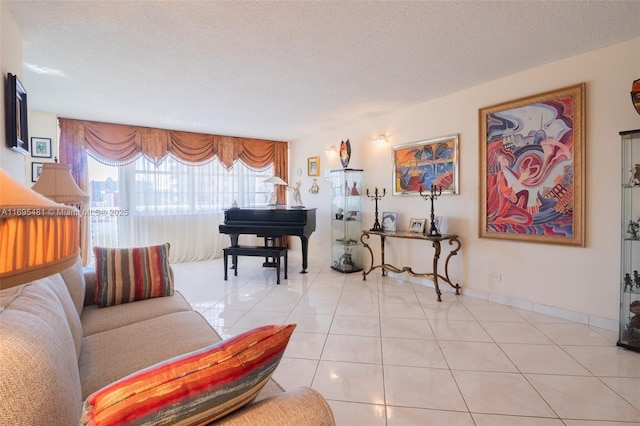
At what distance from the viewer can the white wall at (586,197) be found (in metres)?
2.69

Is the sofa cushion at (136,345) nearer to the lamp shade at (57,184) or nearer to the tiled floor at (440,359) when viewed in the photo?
the tiled floor at (440,359)

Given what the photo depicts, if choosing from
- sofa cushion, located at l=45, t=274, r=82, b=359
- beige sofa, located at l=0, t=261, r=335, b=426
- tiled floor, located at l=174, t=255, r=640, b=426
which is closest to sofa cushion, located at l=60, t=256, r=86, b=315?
beige sofa, located at l=0, t=261, r=335, b=426

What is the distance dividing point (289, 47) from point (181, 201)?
4.19 metres

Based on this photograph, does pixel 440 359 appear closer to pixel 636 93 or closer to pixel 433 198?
pixel 433 198

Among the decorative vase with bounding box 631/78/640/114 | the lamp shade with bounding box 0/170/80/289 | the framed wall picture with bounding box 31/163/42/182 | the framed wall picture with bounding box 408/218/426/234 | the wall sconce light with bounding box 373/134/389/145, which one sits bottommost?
the framed wall picture with bounding box 408/218/426/234

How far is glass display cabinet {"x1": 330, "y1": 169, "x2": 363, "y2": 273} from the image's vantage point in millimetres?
4965

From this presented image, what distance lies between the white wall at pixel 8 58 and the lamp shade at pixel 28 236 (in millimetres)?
2078

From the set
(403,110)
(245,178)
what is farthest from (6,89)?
(245,178)

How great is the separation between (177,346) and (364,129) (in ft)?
14.1

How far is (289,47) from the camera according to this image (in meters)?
2.59

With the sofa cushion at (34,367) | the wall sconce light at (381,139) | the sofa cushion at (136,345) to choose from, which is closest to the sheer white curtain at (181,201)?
the wall sconce light at (381,139)

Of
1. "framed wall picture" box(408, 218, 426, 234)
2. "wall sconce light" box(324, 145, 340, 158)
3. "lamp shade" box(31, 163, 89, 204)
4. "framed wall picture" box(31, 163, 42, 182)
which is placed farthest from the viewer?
"wall sconce light" box(324, 145, 340, 158)

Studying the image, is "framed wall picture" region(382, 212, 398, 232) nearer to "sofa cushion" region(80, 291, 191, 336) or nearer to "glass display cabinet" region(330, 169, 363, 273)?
"glass display cabinet" region(330, 169, 363, 273)

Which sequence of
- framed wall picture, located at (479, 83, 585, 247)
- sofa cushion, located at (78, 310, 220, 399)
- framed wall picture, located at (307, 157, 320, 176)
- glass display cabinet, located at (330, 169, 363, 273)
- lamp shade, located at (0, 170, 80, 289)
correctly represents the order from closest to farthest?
1. lamp shade, located at (0, 170, 80, 289)
2. sofa cushion, located at (78, 310, 220, 399)
3. framed wall picture, located at (479, 83, 585, 247)
4. glass display cabinet, located at (330, 169, 363, 273)
5. framed wall picture, located at (307, 157, 320, 176)
